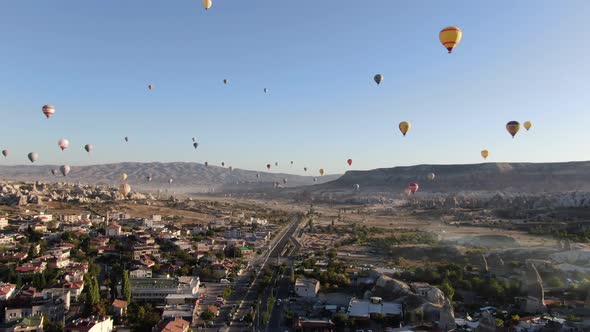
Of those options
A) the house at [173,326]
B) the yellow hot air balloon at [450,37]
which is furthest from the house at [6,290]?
the yellow hot air balloon at [450,37]

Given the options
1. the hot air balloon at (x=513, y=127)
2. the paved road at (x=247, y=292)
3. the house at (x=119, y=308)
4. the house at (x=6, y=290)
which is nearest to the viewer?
the paved road at (x=247, y=292)

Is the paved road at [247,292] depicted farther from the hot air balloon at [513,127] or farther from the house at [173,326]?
the hot air balloon at [513,127]

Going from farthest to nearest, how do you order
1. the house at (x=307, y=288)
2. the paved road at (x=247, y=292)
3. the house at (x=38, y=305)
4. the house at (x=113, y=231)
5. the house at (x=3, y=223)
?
1. the house at (x=3, y=223)
2. the house at (x=113, y=231)
3. the house at (x=307, y=288)
4. the paved road at (x=247, y=292)
5. the house at (x=38, y=305)

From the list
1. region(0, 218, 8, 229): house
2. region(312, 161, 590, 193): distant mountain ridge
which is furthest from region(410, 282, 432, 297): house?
region(312, 161, 590, 193): distant mountain ridge

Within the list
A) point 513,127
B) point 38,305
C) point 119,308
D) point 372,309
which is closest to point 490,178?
point 513,127

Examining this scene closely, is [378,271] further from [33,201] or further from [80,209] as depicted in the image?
[33,201]
